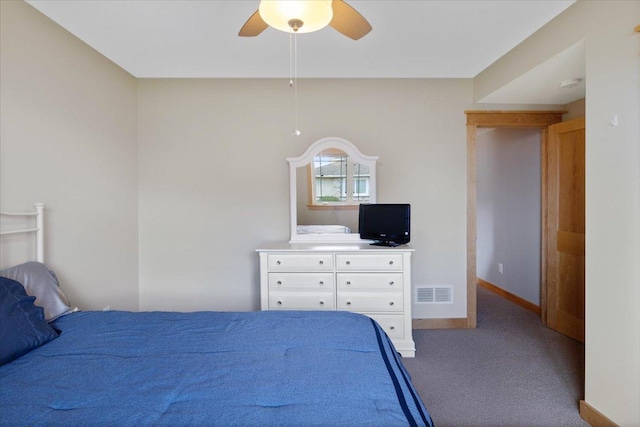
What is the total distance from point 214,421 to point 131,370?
51 cm

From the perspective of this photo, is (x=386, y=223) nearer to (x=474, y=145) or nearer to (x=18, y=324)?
(x=474, y=145)

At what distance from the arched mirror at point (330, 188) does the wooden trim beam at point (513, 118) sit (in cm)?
117

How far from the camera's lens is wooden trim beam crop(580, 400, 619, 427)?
6.20 feet

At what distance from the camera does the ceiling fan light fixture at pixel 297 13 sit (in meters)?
1.28

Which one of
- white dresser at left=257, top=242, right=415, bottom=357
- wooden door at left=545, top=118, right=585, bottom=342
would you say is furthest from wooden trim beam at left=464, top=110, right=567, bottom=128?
white dresser at left=257, top=242, right=415, bottom=357

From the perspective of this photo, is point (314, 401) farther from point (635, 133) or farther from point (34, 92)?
point (34, 92)

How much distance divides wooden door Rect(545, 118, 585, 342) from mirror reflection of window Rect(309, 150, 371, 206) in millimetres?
1936

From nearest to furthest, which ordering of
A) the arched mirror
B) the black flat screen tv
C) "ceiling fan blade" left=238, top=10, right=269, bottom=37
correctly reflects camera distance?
"ceiling fan blade" left=238, top=10, right=269, bottom=37 → the black flat screen tv → the arched mirror

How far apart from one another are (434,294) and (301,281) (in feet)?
4.95

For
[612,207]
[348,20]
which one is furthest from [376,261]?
[348,20]

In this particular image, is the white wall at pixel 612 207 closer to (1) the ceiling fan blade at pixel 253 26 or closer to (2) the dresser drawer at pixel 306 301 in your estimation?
(2) the dresser drawer at pixel 306 301

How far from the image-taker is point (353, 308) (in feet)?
9.21

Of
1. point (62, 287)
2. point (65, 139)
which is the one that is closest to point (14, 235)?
point (62, 287)

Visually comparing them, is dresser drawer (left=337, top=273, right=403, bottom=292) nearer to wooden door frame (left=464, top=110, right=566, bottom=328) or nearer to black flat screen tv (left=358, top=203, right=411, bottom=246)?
black flat screen tv (left=358, top=203, right=411, bottom=246)
